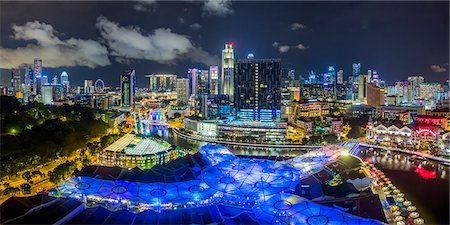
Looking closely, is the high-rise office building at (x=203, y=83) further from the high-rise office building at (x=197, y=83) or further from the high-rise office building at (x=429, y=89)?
the high-rise office building at (x=429, y=89)

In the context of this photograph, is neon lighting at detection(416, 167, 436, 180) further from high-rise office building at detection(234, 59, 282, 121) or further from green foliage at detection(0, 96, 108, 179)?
green foliage at detection(0, 96, 108, 179)

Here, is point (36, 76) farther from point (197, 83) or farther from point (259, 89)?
point (259, 89)

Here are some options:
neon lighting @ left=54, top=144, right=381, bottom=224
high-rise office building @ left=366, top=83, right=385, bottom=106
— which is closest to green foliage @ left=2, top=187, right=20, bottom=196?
neon lighting @ left=54, top=144, right=381, bottom=224

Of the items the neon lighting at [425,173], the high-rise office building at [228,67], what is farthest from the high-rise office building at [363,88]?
the neon lighting at [425,173]

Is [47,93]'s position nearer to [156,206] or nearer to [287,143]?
[287,143]

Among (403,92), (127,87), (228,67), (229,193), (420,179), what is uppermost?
(228,67)

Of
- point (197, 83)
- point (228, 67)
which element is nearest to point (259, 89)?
point (228, 67)

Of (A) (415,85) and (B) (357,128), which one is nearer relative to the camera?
(B) (357,128)
